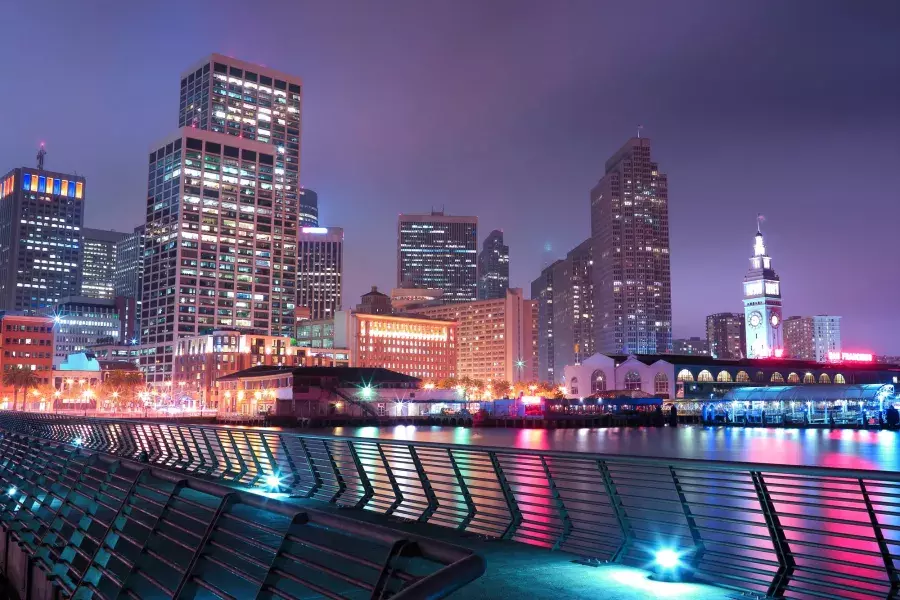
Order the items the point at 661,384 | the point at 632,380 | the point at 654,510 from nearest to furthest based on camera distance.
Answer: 1. the point at 654,510
2. the point at 661,384
3. the point at 632,380

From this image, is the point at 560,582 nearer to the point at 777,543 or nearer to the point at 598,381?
the point at 777,543

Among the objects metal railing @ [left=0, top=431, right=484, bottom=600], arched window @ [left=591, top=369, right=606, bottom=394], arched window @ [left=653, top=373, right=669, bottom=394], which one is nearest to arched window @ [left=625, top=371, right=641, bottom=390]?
arched window @ [left=653, top=373, right=669, bottom=394]

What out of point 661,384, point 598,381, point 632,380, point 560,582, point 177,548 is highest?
point 632,380

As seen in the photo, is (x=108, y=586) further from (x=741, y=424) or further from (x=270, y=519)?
(x=741, y=424)

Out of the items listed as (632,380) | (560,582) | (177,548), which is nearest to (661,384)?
(632,380)

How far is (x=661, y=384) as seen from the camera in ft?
519

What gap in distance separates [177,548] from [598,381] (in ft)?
531

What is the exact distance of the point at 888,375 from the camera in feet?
590

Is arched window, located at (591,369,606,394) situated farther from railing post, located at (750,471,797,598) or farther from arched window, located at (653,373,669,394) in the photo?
railing post, located at (750,471,797,598)

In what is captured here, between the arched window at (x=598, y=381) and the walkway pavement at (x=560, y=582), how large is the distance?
524 ft

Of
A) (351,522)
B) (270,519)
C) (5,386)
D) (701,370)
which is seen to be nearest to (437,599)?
(351,522)

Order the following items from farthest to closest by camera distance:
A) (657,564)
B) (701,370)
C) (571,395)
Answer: (571,395)
(701,370)
(657,564)

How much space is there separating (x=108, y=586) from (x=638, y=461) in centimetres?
713

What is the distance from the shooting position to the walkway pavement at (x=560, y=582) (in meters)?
9.68
